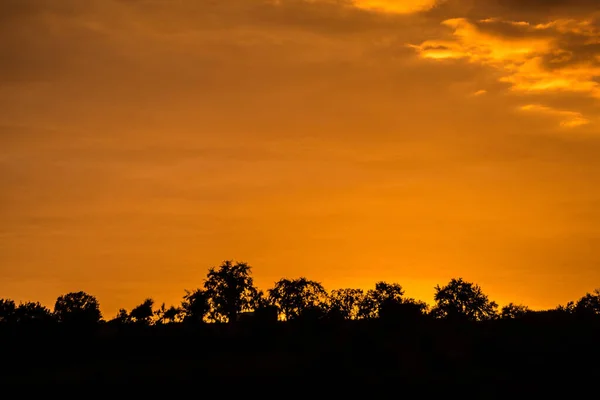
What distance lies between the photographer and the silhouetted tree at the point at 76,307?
379 ft

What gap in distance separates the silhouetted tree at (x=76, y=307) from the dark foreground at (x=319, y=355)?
4905 mm

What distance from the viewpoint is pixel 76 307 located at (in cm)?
14000

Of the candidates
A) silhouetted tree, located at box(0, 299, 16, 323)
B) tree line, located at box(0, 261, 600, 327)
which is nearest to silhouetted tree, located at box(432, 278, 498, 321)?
tree line, located at box(0, 261, 600, 327)

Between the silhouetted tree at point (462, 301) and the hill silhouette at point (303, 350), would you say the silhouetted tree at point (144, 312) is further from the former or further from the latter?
the silhouetted tree at point (462, 301)

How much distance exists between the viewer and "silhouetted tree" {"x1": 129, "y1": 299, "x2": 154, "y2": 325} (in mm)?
135825

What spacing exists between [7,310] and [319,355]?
67661 millimetres

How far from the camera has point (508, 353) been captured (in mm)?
90812

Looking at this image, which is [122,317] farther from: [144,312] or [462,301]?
[462,301]

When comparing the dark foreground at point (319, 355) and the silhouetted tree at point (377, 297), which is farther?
the silhouetted tree at point (377, 297)

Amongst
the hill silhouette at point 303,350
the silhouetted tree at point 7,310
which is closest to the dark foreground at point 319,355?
the hill silhouette at point 303,350

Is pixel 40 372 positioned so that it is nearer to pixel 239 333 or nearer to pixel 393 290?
pixel 239 333

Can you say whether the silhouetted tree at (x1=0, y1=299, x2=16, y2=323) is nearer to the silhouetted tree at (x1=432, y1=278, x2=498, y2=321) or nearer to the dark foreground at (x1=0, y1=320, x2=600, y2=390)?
the dark foreground at (x1=0, y1=320, x2=600, y2=390)

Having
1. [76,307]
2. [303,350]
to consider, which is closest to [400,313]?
[303,350]

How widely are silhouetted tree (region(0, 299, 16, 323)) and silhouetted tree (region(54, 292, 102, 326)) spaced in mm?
6740
